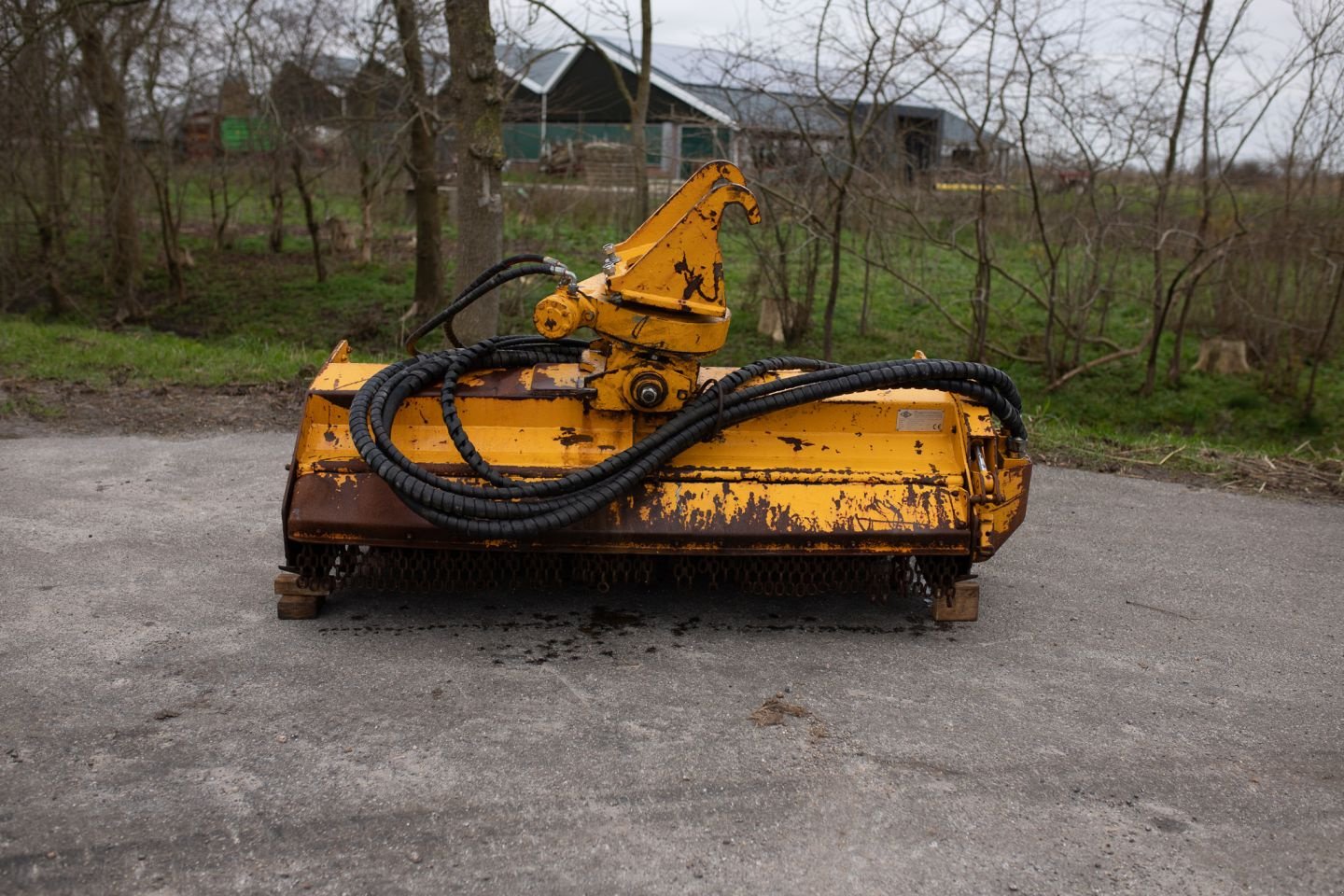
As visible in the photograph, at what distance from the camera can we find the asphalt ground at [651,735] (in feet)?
9.09

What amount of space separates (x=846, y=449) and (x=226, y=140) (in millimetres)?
12669

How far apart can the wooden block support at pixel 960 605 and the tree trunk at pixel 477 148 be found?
190 inches

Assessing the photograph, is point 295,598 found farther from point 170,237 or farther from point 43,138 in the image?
point 170,237

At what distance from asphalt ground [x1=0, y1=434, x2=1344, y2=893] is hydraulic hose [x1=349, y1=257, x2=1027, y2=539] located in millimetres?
503

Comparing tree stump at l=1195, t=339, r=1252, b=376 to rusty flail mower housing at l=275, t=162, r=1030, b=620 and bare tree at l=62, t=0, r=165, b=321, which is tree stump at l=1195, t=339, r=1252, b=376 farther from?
bare tree at l=62, t=0, r=165, b=321

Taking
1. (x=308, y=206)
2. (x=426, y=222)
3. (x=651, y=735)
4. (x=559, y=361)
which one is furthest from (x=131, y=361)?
(x=651, y=735)

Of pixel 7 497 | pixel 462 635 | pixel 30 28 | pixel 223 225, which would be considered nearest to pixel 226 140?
pixel 223 225

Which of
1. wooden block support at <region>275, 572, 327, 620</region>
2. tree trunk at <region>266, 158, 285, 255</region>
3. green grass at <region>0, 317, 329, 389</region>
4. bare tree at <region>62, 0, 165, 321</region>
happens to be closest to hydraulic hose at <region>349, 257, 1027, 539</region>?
wooden block support at <region>275, 572, 327, 620</region>

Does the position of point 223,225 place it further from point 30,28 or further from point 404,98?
point 30,28

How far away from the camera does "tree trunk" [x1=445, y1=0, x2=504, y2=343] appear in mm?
7664

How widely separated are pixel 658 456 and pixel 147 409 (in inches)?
189

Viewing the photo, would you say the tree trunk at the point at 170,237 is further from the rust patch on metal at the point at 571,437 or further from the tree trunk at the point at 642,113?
the rust patch on metal at the point at 571,437

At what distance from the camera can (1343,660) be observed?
420 cm

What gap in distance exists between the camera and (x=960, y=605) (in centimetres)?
431
